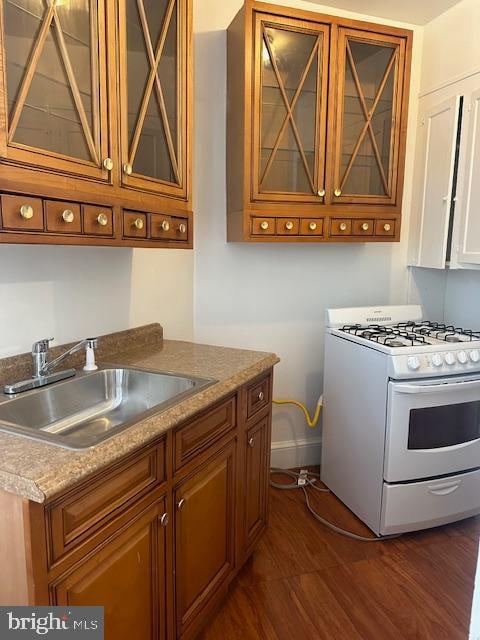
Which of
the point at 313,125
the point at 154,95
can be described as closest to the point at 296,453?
the point at 313,125

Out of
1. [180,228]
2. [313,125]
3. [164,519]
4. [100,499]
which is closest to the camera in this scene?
[100,499]

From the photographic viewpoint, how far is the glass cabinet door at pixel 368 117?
2207mm

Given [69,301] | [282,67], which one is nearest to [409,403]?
[69,301]

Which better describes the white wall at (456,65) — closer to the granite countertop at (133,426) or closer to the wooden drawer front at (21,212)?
the granite countertop at (133,426)

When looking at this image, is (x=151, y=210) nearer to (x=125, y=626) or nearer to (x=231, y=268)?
(x=231, y=268)

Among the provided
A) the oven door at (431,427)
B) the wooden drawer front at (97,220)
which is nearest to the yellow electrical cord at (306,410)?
the oven door at (431,427)

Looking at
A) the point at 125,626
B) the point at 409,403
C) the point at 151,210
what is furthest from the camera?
the point at 409,403

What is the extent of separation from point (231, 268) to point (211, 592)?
1584 mm

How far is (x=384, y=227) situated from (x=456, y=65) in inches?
36.5

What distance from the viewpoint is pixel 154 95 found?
1.57m

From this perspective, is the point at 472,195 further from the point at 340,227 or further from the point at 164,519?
the point at 164,519

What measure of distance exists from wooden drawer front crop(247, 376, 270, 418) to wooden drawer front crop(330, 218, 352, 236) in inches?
34.7

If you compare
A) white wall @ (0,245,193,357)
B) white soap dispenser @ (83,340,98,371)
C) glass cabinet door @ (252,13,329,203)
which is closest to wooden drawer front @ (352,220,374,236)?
glass cabinet door @ (252,13,329,203)

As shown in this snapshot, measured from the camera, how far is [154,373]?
163 centimetres
